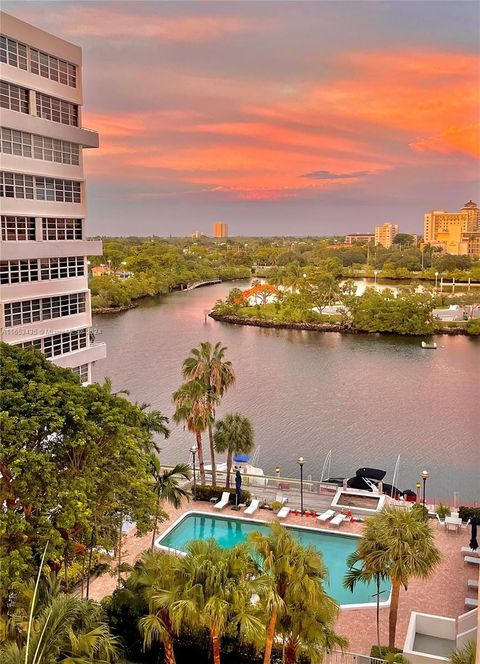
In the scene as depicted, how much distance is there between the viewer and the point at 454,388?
3334cm

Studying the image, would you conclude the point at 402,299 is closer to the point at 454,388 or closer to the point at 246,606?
the point at 454,388

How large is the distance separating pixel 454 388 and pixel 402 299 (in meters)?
20.1

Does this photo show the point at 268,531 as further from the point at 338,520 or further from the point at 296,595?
the point at 296,595

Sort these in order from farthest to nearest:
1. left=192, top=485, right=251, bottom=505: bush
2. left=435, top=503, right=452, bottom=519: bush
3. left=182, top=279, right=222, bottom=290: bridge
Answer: left=182, top=279, right=222, bottom=290: bridge → left=192, top=485, right=251, bottom=505: bush → left=435, top=503, right=452, bottom=519: bush

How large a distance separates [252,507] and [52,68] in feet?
41.7

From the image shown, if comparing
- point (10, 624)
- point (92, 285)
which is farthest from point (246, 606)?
point (92, 285)

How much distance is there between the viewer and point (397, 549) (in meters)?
9.15

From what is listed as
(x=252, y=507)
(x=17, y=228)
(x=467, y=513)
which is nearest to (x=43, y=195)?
(x=17, y=228)

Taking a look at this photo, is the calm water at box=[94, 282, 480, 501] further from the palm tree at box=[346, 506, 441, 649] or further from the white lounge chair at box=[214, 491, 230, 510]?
the palm tree at box=[346, 506, 441, 649]

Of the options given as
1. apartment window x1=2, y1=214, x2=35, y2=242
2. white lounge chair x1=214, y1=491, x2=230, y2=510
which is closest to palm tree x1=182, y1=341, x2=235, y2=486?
white lounge chair x1=214, y1=491, x2=230, y2=510

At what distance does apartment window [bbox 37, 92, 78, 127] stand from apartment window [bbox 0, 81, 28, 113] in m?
0.48

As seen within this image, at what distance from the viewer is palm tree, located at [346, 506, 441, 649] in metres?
9.15

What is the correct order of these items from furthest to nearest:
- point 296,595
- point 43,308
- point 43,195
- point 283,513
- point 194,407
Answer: point 194,407 → point 43,308 → point 43,195 → point 283,513 → point 296,595

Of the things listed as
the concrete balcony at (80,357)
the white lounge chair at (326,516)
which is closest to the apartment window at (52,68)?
the concrete balcony at (80,357)
